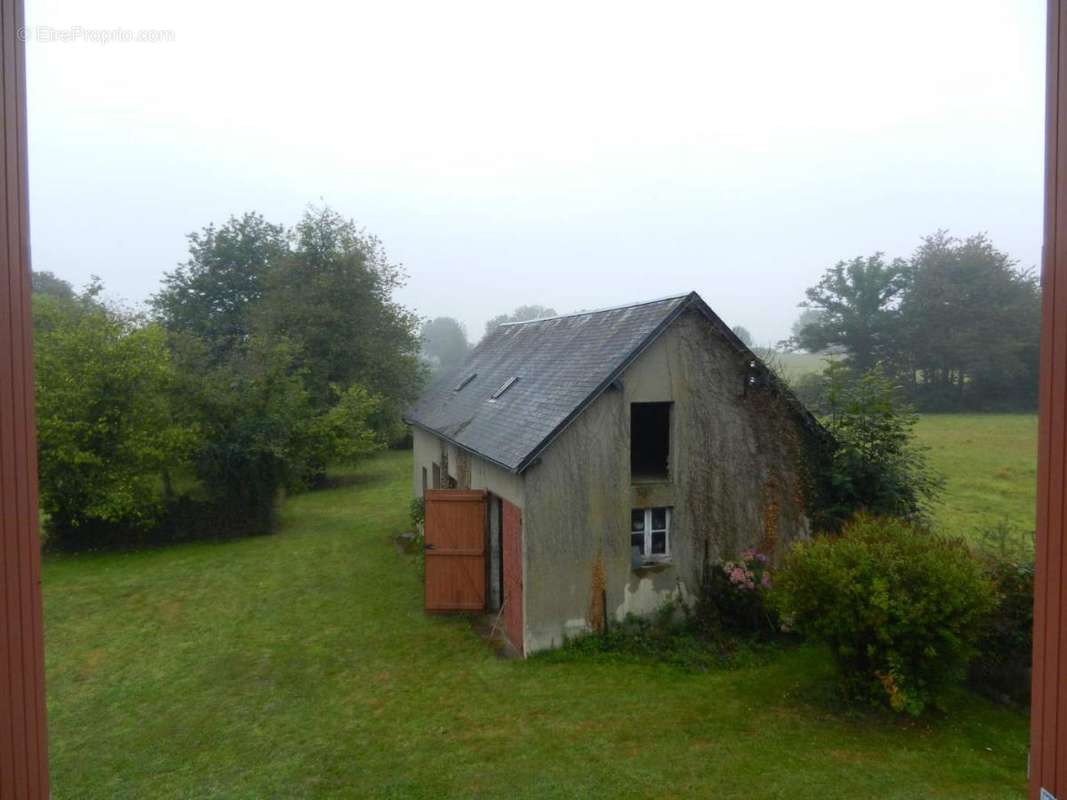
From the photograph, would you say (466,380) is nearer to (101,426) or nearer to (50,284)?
(101,426)

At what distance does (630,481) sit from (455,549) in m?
3.52

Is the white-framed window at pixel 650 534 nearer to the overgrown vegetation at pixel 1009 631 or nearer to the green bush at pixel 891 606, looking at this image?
the green bush at pixel 891 606

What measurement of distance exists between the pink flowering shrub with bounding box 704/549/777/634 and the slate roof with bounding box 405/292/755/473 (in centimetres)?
348

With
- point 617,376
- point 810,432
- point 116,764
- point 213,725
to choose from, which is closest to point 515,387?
point 617,376

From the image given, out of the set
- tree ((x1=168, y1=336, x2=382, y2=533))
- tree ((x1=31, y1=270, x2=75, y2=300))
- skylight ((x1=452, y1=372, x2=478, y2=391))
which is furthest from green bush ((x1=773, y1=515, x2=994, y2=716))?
tree ((x1=31, y1=270, x2=75, y2=300))

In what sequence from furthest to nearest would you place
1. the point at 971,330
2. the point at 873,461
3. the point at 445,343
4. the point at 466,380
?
1. the point at 445,343
2. the point at 971,330
3. the point at 466,380
4. the point at 873,461

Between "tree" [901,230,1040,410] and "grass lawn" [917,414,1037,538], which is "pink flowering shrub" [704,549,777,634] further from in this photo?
"tree" [901,230,1040,410]

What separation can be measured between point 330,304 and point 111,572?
55.4 feet

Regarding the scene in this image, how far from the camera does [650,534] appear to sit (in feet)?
39.0

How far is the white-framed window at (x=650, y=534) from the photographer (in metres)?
11.9

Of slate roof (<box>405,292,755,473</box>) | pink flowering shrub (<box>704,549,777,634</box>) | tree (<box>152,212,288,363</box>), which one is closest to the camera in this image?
slate roof (<box>405,292,755,473</box>)

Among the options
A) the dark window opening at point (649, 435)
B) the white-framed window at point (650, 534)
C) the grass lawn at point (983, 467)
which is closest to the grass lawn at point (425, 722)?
the white-framed window at point (650, 534)

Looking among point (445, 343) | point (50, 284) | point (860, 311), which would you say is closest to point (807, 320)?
point (860, 311)

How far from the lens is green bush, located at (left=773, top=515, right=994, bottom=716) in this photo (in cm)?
810
